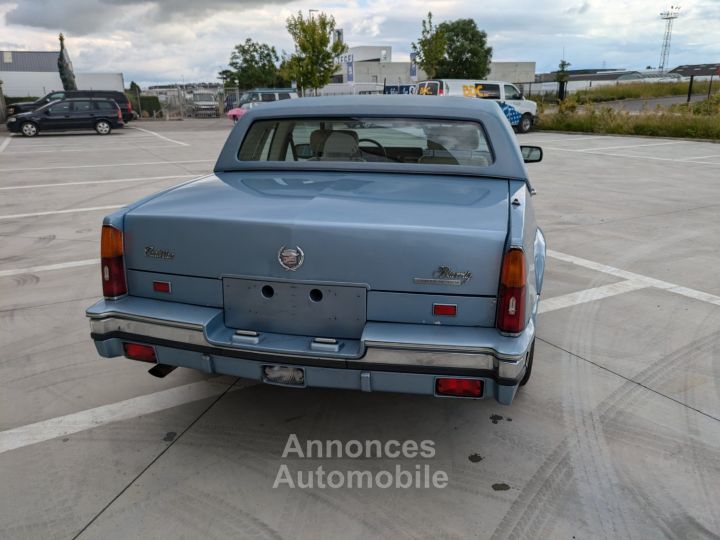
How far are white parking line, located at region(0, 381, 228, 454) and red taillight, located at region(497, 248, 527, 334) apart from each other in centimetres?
189

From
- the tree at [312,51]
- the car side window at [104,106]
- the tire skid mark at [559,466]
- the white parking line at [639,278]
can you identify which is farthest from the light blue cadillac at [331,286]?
the tree at [312,51]

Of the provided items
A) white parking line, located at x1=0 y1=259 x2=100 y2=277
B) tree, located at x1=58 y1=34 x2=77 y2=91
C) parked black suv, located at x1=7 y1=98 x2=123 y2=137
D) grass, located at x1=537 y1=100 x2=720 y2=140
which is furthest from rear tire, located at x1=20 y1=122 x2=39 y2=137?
grass, located at x1=537 y1=100 x2=720 y2=140

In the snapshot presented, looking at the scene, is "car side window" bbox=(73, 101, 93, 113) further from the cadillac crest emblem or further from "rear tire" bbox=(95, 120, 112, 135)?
the cadillac crest emblem

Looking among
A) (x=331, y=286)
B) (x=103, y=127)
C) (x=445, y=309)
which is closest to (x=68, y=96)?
(x=103, y=127)

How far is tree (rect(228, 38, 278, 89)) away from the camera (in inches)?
2616

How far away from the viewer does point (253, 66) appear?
6694 cm

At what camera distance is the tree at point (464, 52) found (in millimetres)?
66938

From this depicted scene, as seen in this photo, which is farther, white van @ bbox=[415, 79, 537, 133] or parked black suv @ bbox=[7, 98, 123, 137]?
parked black suv @ bbox=[7, 98, 123, 137]

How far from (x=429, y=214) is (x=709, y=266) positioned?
4544mm

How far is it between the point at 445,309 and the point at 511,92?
2269 centimetres

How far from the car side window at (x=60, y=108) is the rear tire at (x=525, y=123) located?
1836 cm

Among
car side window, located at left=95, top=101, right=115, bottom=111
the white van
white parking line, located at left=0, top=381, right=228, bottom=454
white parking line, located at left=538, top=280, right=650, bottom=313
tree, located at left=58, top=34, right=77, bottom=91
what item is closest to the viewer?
white parking line, located at left=0, top=381, right=228, bottom=454

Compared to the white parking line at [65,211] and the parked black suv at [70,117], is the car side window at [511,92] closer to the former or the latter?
the parked black suv at [70,117]

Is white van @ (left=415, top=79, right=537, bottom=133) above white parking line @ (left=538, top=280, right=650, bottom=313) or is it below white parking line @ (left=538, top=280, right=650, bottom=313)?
above
